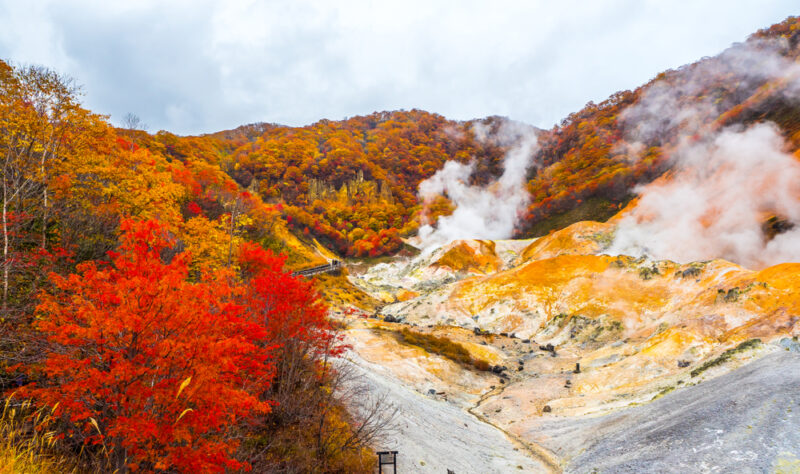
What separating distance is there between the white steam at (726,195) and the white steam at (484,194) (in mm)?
40612

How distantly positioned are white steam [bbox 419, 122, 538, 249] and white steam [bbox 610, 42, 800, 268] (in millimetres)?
40612

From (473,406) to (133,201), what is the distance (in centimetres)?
2288

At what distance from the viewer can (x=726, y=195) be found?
4694 centimetres

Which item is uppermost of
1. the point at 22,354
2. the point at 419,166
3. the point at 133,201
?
the point at 419,166

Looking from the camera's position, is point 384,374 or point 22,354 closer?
point 22,354

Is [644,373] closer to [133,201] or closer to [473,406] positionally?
[473,406]

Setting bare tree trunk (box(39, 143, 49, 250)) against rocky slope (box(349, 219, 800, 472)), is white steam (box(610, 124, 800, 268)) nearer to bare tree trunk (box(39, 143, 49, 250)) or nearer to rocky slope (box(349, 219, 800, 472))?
rocky slope (box(349, 219, 800, 472))

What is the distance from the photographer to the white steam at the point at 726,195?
40406mm

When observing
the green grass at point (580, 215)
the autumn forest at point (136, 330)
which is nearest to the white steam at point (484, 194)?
the green grass at point (580, 215)

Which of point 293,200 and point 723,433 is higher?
point 293,200

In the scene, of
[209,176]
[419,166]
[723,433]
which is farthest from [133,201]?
[419,166]

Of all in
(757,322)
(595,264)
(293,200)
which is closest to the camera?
(757,322)

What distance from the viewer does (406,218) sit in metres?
117

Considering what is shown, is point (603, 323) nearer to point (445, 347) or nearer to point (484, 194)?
point (445, 347)
